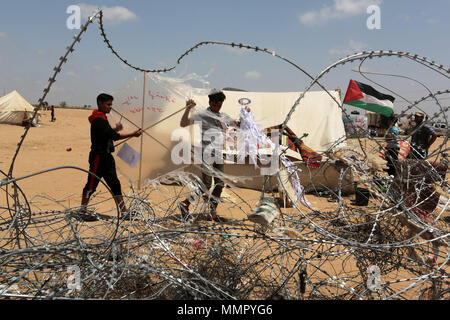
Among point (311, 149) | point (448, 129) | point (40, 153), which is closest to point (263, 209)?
point (448, 129)

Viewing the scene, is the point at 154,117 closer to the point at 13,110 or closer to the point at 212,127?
the point at 212,127

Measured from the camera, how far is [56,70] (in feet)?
8.20

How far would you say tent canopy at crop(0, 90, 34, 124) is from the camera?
2123 centimetres

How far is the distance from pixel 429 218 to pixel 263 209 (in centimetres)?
217

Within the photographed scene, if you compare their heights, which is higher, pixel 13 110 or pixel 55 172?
pixel 13 110

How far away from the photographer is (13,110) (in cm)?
2136

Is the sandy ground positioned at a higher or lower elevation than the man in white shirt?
lower

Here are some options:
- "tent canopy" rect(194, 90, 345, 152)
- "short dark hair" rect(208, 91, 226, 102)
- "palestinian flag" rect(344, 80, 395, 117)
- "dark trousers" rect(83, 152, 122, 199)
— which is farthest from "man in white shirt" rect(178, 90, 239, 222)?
"palestinian flag" rect(344, 80, 395, 117)

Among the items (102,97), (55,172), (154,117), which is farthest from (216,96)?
(55,172)

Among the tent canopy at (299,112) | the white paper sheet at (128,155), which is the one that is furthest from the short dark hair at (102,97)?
the tent canopy at (299,112)

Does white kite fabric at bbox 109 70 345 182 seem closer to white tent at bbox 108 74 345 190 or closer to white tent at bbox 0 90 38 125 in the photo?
white tent at bbox 108 74 345 190

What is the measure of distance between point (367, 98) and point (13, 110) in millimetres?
21035

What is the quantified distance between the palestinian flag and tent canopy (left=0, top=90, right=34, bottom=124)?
1975cm
